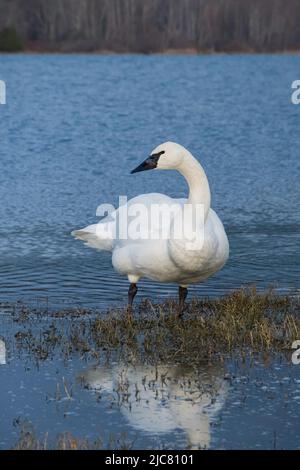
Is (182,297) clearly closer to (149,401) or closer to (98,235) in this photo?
(98,235)

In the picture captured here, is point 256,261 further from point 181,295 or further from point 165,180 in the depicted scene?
point 165,180

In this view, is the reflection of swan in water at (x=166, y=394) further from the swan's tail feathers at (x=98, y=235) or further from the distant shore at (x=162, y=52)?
the distant shore at (x=162, y=52)

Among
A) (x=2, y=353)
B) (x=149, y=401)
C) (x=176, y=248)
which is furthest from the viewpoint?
(x=176, y=248)

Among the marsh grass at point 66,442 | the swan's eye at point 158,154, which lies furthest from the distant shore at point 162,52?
the marsh grass at point 66,442

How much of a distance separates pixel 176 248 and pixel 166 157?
780 mm

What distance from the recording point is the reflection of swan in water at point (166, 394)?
624 centimetres

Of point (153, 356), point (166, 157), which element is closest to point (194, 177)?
point (166, 157)

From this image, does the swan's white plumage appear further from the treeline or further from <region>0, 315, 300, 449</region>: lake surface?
the treeline

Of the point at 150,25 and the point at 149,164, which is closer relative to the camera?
the point at 149,164

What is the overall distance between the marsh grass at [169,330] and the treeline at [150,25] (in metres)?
67.7

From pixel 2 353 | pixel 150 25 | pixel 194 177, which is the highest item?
pixel 194 177

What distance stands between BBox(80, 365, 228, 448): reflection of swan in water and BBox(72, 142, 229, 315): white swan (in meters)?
1.21

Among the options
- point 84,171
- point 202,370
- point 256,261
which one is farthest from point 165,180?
point 202,370

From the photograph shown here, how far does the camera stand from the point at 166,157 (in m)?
8.67
